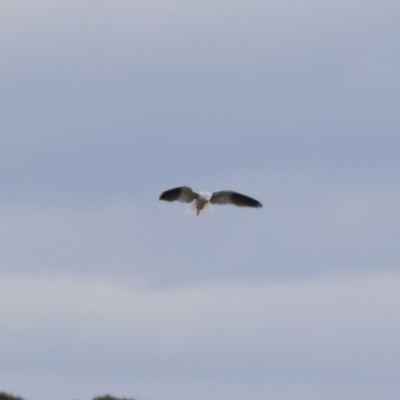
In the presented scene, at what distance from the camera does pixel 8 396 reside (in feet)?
106

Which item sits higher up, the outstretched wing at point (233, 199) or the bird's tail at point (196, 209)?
the outstretched wing at point (233, 199)

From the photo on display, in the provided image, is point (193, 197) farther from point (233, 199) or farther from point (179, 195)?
point (233, 199)

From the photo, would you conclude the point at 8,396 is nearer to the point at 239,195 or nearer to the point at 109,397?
the point at 109,397

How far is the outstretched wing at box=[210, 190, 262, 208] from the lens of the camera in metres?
45.0

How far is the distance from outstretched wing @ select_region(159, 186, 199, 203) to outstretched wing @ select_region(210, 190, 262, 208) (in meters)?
1.00

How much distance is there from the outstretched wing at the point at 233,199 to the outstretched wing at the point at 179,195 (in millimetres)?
1001

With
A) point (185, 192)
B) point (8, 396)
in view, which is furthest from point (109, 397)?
point (185, 192)

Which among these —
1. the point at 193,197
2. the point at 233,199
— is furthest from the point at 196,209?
the point at 233,199

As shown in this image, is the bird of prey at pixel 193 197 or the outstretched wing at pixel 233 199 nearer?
the bird of prey at pixel 193 197

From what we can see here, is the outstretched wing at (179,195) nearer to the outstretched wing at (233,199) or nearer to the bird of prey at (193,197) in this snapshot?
the bird of prey at (193,197)

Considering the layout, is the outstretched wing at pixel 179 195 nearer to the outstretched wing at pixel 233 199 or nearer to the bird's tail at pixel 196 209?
the bird's tail at pixel 196 209

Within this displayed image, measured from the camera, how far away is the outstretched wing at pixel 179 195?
144 feet

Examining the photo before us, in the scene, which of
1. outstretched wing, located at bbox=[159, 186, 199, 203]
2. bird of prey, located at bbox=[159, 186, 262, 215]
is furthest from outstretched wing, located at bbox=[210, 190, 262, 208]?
outstretched wing, located at bbox=[159, 186, 199, 203]

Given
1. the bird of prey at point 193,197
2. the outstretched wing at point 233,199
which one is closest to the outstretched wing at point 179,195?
the bird of prey at point 193,197
